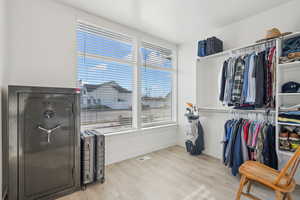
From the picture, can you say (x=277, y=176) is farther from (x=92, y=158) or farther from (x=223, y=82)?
(x=92, y=158)

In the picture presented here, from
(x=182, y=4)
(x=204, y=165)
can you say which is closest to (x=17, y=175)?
(x=204, y=165)

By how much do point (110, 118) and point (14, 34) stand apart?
186 centimetres

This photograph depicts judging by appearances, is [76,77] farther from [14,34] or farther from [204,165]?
[204,165]

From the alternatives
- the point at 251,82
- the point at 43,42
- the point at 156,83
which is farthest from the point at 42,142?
the point at 251,82

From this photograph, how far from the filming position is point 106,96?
110 inches

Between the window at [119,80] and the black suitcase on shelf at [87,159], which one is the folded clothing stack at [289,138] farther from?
the black suitcase on shelf at [87,159]

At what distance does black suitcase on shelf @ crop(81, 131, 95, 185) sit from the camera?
78.2 inches

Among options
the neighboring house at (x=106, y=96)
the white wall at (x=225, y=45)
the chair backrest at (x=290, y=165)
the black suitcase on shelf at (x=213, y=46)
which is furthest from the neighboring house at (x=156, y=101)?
the chair backrest at (x=290, y=165)

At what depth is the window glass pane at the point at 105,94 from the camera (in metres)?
2.57

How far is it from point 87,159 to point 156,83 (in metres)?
2.27

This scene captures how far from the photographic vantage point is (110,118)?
2.86 m

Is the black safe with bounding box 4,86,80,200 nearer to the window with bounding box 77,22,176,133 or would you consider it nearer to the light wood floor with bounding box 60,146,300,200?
the light wood floor with bounding box 60,146,300,200

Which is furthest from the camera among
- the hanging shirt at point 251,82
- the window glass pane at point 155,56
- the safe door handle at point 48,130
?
the window glass pane at point 155,56

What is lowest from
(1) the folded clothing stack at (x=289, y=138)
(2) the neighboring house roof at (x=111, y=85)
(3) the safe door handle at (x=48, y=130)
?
(1) the folded clothing stack at (x=289, y=138)
